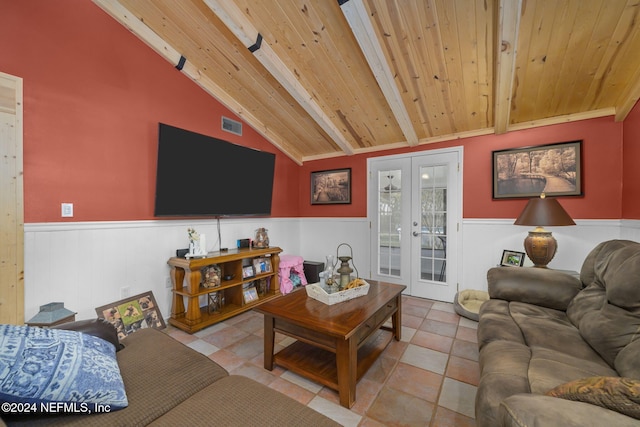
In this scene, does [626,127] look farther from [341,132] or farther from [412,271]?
[341,132]

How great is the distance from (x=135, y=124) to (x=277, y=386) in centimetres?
268

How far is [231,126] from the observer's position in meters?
3.52

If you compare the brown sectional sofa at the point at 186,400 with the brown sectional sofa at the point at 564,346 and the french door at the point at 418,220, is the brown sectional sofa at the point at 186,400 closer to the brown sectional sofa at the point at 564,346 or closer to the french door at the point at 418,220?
the brown sectional sofa at the point at 564,346

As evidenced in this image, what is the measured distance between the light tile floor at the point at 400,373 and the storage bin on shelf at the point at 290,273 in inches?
37.1

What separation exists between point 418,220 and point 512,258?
44.8 inches

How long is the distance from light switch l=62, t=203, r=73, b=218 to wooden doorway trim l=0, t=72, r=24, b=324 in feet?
0.77

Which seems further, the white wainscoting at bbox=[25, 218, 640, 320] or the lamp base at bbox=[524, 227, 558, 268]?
the lamp base at bbox=[524, 227, 558, 268]

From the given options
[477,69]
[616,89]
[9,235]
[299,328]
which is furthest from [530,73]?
[9,235]

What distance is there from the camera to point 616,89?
2.45 metres

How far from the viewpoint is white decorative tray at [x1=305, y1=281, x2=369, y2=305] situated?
200 cm

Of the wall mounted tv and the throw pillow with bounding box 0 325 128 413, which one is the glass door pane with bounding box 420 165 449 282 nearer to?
the wall mounted tv

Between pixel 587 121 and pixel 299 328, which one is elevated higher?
pixel 587 121

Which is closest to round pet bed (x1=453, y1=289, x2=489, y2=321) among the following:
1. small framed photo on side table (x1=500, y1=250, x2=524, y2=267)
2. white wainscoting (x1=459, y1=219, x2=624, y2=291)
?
white wainscoting (x1=459, y1=219, x2=624, y2=291)

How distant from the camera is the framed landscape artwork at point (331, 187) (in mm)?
4375
